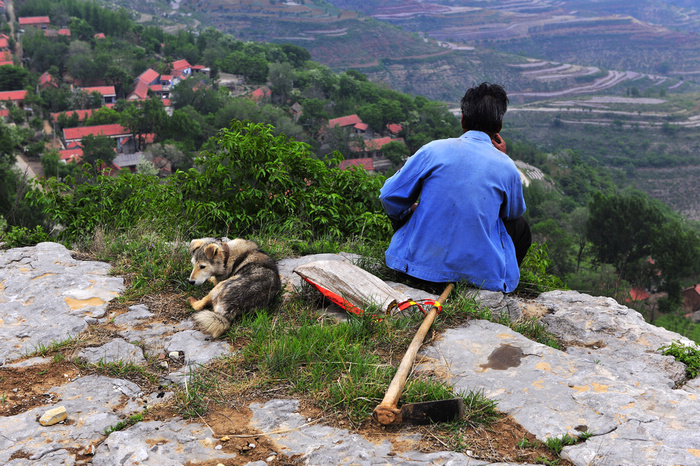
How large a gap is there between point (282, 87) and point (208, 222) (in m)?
65.4

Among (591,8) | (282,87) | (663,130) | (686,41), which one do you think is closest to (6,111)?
(282,87)

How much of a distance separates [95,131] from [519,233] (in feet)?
173

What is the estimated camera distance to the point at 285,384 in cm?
224

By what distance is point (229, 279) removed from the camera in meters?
2.98

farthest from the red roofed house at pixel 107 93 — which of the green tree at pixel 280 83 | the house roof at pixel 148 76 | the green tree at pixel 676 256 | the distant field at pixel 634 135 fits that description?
the green tree at pixel 676 256

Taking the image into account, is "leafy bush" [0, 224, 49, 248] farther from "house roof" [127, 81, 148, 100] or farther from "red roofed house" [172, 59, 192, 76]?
"red roofed house" [172, 59, 192, 76]

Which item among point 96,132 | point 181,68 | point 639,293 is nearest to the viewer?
point 639,293

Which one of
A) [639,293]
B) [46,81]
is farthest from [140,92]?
[639,293]

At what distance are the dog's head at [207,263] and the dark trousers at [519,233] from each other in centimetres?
181

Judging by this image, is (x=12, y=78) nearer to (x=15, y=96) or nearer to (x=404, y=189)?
(x=15, y=96)

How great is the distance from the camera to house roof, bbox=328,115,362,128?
59500mm

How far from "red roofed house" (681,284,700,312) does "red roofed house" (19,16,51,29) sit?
8733cm

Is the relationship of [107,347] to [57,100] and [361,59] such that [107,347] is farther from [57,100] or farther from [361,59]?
[361,59]

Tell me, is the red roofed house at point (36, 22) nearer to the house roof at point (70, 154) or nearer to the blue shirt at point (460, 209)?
the house roof at point (70, 154)
